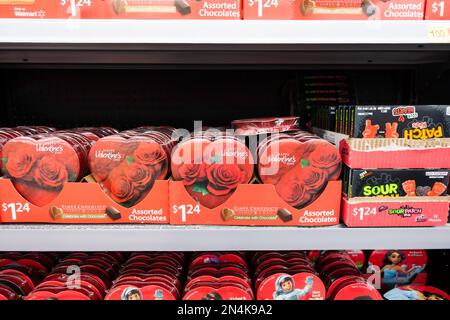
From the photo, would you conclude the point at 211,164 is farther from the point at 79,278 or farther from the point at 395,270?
the point at 395,270

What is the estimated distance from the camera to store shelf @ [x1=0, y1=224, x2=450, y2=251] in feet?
2.88

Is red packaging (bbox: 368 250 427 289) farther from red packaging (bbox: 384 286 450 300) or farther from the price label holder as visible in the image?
the price label holder

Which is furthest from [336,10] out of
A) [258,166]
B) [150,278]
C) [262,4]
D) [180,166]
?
[150,278]

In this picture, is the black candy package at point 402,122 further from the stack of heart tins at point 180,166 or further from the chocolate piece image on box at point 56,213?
the chocolate piece image on box at point 56,213

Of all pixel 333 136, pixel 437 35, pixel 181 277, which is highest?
pixel 437 35

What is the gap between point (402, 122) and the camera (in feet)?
2.84

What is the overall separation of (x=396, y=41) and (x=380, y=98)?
2.13 ft

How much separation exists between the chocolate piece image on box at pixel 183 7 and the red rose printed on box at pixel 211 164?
0.32 meters

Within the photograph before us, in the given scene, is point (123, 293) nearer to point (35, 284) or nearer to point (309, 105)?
point (35, 284)

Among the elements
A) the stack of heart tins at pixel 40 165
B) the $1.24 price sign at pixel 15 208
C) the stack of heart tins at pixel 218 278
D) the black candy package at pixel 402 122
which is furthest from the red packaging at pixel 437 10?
the $1.24 price sign at pixel 15 208

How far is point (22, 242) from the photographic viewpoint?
877mm

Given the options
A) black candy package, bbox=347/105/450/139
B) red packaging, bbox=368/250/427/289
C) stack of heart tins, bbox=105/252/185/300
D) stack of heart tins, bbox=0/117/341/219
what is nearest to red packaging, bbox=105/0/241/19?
stack of heart tins, bbox=0/117/341/219

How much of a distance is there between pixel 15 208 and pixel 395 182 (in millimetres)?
990
